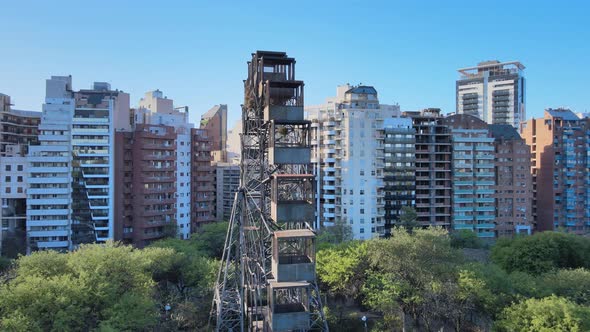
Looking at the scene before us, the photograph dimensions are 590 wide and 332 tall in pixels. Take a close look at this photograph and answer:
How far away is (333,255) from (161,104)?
52.9 meters

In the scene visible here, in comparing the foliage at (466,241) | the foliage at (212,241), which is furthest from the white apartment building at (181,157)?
the foliage at (466,241)

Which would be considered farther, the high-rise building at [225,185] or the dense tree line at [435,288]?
the high-rise building at [225,185]

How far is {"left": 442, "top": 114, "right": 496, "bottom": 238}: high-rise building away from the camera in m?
80.7

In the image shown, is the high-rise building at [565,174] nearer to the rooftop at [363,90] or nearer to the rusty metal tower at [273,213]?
the rooftop at [363,90]

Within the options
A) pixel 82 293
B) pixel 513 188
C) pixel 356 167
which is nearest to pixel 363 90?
pixel 356 167

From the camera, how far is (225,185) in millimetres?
105312

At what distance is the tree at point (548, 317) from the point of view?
28500 mm

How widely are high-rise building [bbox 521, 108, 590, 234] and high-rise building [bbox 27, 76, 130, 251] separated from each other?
78437 millimetres

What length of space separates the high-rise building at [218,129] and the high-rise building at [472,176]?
5352 cm

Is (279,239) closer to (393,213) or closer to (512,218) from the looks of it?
(393,213)

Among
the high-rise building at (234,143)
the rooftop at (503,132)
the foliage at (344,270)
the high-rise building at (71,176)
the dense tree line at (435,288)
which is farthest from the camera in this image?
the high-rise building at (234,143)

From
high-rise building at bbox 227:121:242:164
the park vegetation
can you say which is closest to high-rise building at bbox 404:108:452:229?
the park vegetation

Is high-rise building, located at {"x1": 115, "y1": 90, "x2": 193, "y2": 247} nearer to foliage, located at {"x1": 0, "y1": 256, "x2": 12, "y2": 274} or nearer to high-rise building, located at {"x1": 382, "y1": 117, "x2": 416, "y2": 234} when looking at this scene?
foliage, located at {"x1": 0, "y1": 256, "x2": 12, "y2": 274}

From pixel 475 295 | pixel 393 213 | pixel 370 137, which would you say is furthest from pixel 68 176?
pixel 475 295
